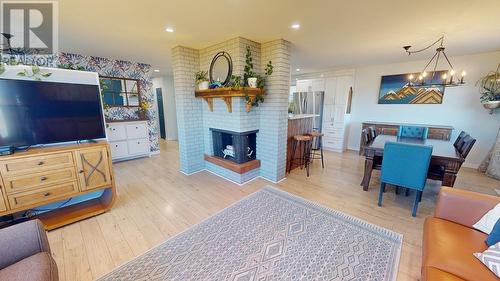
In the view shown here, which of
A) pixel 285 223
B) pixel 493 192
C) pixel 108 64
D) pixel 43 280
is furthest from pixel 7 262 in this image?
pixel 493 192

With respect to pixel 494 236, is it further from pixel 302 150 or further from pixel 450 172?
pixel 302 150

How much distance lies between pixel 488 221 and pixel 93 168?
3.75 metres

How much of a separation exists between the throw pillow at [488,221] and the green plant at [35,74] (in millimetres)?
4258

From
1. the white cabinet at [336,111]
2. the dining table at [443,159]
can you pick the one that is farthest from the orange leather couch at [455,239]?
the white cabinet at [336,111]

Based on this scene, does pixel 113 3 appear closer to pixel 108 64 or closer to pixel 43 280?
pixel 43 280

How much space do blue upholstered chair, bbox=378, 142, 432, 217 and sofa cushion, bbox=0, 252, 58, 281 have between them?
3.32 metres

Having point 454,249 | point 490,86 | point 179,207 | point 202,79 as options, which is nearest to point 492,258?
point 454,249

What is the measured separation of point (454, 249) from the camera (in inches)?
50.9

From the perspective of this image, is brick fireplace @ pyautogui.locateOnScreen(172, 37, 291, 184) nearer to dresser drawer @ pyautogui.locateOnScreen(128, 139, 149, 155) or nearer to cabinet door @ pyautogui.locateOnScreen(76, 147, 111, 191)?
cabinet door @ pyautogui.locateOnScreen(76, 147, 111, 191)

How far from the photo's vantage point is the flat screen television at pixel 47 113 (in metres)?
1.89

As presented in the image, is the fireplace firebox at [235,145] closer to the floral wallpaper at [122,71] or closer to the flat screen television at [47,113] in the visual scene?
the flat screen television at [47,113]

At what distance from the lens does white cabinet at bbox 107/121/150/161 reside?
175 inches

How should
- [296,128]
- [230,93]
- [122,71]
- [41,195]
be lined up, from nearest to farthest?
[41,195]
[230,93]
[296,128]
[122,71]

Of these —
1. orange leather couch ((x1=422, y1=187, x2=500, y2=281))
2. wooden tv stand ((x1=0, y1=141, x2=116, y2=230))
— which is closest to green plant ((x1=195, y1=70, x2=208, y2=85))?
wooden tv stand ((x1=0, y1=141, x2=116, y2=230))
